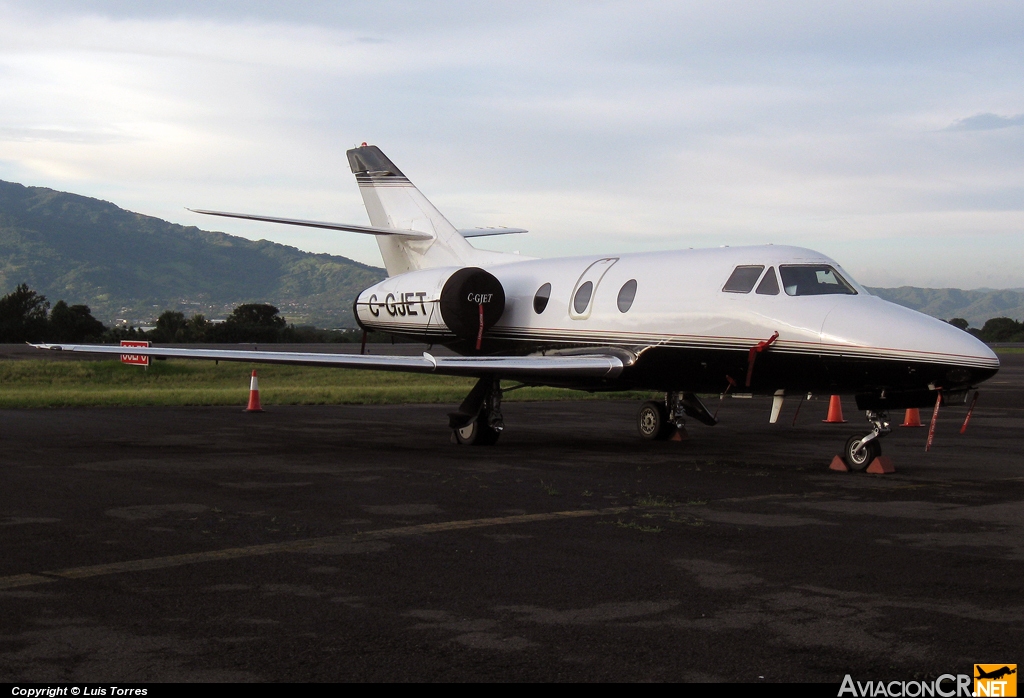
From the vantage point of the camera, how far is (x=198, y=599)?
5996 mm

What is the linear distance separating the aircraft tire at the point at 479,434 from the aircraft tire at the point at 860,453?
516cm

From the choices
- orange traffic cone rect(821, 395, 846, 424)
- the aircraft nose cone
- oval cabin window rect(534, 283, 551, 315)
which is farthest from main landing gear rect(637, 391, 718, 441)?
orange traffic cone rect(821, 395, 846, 424)

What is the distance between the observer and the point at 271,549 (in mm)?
7488

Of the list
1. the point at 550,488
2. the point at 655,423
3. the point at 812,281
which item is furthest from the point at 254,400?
the point at 812,281

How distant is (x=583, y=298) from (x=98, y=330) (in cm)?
5362

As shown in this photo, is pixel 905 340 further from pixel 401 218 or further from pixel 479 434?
pixel 401 218

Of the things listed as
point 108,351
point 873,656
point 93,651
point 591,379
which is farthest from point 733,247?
point 93,651

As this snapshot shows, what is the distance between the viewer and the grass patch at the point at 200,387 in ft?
76.1

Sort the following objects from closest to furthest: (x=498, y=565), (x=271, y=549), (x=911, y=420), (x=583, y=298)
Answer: (x=498, y=565), (x=271, y=549), (x=583, y=298), (x=911, y=420)

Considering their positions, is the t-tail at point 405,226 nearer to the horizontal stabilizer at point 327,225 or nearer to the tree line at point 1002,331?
the horizontal stabilizer at point 327,225

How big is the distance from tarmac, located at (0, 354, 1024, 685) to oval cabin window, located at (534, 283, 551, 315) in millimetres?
3101

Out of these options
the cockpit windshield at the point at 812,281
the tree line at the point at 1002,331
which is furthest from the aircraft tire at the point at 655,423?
the tree line at the point at 1002,331

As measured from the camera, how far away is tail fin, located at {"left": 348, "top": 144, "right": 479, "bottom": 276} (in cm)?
1972

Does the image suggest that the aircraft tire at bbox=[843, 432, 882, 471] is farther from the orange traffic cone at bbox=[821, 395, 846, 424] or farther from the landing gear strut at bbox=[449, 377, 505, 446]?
the orange traffic cone at bbox=[821, 395, 846, 424]
